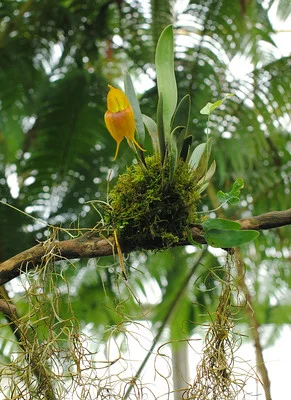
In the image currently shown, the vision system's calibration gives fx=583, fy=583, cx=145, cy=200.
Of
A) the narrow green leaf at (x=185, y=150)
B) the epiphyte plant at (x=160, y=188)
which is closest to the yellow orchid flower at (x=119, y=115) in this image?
the epiphyte plant at (x=160, y=188)

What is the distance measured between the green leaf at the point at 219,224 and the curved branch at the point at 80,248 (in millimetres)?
26

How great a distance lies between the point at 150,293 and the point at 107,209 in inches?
54.1

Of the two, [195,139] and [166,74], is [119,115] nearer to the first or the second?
[166,74]

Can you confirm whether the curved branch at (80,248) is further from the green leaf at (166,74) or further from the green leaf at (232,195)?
the green leaf at (166,74)

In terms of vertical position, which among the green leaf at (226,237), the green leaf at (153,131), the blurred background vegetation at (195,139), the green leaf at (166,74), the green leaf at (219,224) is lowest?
the green leaf at (226,237)

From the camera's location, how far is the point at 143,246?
714 millimetres

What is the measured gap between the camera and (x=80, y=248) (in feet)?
2.26

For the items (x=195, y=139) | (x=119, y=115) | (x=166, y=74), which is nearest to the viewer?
(x=119, y=115)

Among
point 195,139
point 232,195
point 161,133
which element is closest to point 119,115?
point 161,133

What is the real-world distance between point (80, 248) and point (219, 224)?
0.17 meters

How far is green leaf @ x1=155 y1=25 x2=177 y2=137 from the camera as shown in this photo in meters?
0.75

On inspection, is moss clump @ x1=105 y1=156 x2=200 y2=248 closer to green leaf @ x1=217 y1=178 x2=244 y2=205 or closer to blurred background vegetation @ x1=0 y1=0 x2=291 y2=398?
green leaf @ x1=217 y1=178 x2=244 y2=205

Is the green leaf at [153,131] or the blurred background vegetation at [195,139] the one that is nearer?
the green leaf at [153,131]

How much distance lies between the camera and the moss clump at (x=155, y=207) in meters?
0.69
